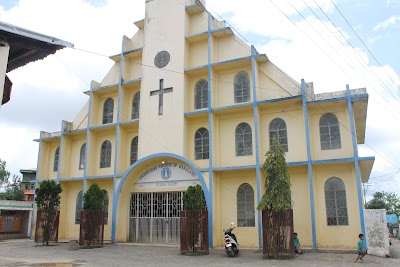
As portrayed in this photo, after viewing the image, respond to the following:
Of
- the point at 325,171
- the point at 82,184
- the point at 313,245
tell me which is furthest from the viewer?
the point at 82,184

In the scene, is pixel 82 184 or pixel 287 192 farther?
pixel 82 184

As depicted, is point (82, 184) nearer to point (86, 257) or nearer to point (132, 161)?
point (132, 161)

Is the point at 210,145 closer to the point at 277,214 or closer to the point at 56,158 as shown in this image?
the point at 277,214

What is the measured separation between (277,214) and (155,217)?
302 inches

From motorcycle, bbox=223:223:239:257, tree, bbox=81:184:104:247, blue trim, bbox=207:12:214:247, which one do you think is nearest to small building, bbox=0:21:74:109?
motorcycle, bbox=223:223:239:257

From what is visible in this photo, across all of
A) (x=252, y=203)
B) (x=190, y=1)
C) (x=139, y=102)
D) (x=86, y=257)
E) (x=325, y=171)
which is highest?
(x=190, y=1)

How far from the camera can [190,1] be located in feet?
67.1

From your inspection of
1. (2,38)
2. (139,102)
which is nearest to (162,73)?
(139,102)

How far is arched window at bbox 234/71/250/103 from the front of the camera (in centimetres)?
1806

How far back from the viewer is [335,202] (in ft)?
50.5

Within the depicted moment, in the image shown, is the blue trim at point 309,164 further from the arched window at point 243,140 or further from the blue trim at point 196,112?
the blue trim at point 196,112

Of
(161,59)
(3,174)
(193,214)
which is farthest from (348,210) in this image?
(3,174)

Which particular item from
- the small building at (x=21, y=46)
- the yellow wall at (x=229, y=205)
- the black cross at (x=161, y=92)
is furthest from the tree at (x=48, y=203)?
the small building at (x=21, y=46)

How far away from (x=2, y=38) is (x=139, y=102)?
15.4m
